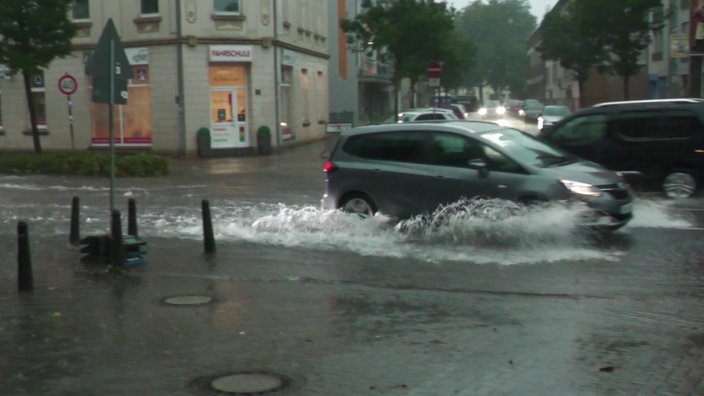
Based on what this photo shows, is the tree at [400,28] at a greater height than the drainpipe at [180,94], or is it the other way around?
the tree at [400,28]

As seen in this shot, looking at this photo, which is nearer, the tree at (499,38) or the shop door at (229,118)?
the shop door at (229,118)

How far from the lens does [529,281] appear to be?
10.2 m

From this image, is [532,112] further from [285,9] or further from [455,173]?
[455,173]

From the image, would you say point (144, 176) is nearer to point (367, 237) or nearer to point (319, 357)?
point (367, 237)

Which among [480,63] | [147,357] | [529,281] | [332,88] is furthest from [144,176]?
[480,63]

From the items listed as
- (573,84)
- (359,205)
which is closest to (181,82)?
(359,205)

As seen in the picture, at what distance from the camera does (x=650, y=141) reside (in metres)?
17.6

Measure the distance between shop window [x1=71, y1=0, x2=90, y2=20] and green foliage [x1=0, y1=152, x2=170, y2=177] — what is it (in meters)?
11.0

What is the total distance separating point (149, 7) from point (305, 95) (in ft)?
32.0

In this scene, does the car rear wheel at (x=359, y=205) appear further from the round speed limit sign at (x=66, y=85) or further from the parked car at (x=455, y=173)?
the round speed limit sign at (x=66, y=85)

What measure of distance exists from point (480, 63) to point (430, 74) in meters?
114

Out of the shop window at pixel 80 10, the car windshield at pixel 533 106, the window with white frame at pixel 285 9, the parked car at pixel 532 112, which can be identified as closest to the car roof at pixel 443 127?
the window with white frame at pixel 285 9

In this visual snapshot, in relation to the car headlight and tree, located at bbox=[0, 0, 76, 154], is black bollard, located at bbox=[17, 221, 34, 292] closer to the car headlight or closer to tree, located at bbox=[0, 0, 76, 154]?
the car headlight

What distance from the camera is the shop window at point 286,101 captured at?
37.6 metres
